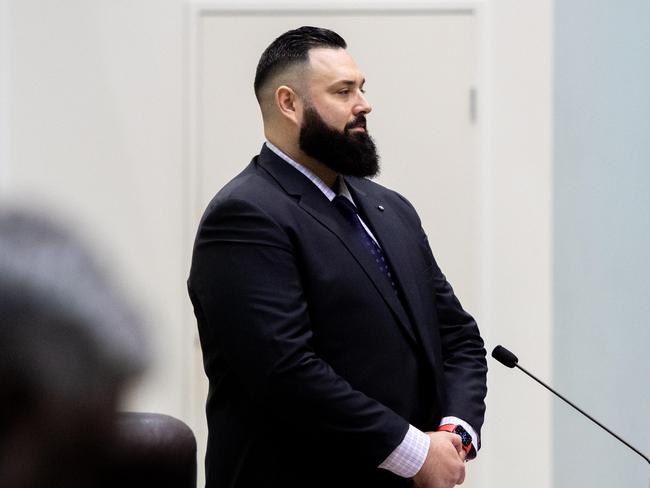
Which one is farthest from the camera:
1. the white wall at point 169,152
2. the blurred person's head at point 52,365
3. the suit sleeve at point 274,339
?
the white wall at point 169,152

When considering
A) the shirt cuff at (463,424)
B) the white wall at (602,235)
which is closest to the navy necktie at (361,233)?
the shirt cuff at (463,424)

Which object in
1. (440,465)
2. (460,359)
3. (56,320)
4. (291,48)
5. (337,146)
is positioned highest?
(291,48)

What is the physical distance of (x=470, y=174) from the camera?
369cm

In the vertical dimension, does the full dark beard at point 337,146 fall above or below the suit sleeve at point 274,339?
above

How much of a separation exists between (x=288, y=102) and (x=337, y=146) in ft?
0.49

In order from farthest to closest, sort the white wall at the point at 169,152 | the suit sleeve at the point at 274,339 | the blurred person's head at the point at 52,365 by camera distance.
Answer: the white wall at the point at 169,152, the suit sleeve at the point at 274,339, the blurred person's head at the point at 52,365

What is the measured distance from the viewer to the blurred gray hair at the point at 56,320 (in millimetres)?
379

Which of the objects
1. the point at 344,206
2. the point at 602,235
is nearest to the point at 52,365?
the point at 344,206

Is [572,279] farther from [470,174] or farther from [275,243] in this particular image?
[275,243]

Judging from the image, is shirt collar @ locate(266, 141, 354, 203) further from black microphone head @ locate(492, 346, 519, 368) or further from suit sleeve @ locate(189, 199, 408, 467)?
black microphone head @ locate(492, 346, 519, 368)

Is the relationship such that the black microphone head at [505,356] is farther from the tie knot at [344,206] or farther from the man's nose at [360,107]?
the man's nose at [360,107]

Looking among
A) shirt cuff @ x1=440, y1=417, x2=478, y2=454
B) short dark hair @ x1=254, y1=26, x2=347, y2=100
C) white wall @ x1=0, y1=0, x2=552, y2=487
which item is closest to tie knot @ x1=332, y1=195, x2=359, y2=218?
short dark hair @ x1=254, y1=26, x2=347, y2=100

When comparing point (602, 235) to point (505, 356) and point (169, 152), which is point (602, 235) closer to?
point (169, 152)

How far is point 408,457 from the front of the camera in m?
1.85
